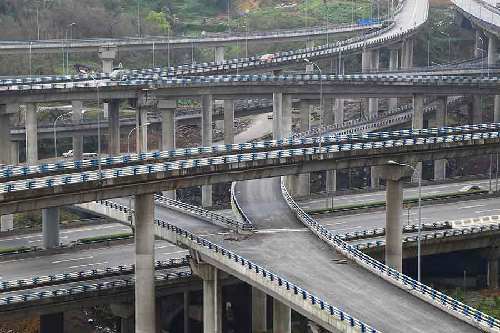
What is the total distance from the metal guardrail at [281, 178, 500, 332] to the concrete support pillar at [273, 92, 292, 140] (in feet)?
185

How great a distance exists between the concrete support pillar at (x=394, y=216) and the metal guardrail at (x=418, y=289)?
8315mm

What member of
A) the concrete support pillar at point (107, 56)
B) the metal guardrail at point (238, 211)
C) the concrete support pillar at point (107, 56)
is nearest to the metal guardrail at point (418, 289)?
the metal guardrail at point (238, 211)

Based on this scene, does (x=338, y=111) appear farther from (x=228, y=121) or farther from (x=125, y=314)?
(x=125, y=314)

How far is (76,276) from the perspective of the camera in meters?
92.6

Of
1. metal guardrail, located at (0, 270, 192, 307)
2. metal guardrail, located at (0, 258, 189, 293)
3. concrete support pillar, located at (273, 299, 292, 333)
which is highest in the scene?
metal guardrail, located at (0, 258, 189, 293)

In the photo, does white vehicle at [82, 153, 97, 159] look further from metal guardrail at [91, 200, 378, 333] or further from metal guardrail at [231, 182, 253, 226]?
metal guardrail at [91, 200, 378, 333]

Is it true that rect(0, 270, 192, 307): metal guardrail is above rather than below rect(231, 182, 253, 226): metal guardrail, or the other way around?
below

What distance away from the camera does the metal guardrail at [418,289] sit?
219 feet

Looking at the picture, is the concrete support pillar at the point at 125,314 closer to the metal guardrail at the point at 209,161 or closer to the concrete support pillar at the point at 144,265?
the concrete support pillar at the point at 144,265

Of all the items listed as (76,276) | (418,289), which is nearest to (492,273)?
(418,289)

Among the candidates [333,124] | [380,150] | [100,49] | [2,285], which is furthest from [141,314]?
[100,49]

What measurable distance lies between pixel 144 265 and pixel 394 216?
25909 millimetres

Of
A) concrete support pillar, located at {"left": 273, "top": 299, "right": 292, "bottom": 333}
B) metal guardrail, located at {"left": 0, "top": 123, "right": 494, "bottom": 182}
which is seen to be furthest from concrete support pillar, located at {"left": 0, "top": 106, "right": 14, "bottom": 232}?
concrete support pillar, located at {"left": 273, "top": 299, "right": 292, "bottom": 333}

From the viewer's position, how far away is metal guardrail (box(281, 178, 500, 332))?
66750 millimetres
